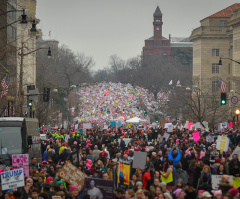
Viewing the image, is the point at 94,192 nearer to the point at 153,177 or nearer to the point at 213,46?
the point at 153,177

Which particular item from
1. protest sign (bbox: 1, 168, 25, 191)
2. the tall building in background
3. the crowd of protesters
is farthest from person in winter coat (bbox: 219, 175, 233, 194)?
the tall building in background

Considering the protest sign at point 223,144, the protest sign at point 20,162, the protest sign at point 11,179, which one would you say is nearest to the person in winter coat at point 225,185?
the protest sign at point 11,179

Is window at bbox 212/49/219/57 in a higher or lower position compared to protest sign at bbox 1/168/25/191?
higher

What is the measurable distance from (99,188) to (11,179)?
8.81 ft

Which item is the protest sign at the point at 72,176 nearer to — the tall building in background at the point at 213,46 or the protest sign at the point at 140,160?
the protest sign at the point at 140,160

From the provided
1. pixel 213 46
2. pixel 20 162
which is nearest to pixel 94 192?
pixel 20 162

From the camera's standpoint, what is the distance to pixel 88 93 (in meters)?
120

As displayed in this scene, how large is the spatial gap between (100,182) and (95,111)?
86.1 meters

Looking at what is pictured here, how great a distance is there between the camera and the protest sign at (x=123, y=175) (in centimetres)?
1998

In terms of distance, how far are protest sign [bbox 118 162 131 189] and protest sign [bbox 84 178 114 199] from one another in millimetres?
4500

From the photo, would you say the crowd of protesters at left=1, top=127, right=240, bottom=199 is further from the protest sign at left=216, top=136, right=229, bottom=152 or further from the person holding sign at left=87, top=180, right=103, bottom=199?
the person holding sign at left=87, top=180, right=103, bottom=199

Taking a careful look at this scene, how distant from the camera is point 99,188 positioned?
1528 cm

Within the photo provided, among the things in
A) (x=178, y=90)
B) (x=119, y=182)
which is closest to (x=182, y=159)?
(x=119, y=182)

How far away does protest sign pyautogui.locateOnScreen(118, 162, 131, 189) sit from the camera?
1998cm
